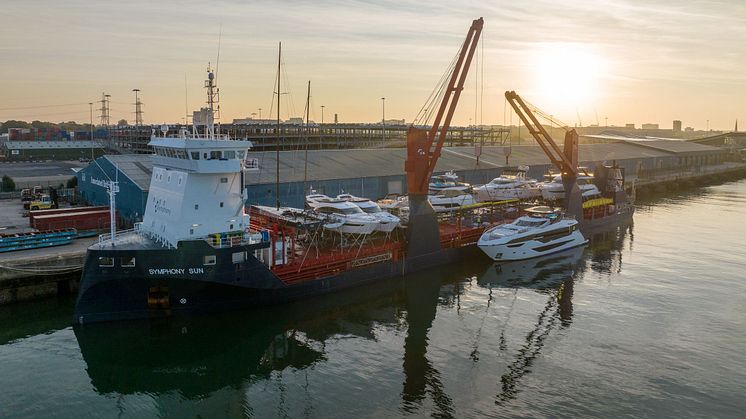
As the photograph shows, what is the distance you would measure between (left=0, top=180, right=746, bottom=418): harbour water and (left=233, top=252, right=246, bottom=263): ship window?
2949 mm

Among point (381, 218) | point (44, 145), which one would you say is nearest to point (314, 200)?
point (381, 218)

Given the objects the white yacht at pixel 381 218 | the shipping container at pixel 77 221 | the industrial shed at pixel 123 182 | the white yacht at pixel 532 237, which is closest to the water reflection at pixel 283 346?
the white yacht at pixel 381 218

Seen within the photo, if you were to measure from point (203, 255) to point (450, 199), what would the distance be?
86.2 feet

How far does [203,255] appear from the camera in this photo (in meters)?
25.9

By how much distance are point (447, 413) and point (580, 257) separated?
27.5 m

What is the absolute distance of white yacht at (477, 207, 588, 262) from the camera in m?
39.8

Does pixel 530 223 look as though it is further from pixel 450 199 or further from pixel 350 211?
pixel 350 211

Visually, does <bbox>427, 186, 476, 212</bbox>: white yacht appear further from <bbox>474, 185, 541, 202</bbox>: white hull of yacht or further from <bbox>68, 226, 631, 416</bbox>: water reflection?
<bbox>68, 226, 631, 416</bbox>: water reflection

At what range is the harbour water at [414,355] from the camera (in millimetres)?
19875

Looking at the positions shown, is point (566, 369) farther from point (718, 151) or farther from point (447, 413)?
point (718, 151)

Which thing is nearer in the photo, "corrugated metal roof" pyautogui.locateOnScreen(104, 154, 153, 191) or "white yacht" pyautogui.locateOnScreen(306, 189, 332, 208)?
"white yacht" pyautogui.locateOnScreen(306, 189, 332, 208)

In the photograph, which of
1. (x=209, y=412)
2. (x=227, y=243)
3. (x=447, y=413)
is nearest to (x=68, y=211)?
(x=227, y=243)

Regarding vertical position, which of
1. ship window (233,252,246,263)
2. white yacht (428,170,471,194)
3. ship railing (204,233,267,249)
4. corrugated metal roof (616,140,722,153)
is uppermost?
corrugated metal roof (616,140,722,153)

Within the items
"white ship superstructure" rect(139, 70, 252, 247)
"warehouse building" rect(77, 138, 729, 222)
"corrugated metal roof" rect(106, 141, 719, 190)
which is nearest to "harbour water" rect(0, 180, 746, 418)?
"white ship superstructure" rect(139, 70, 252, 247)
